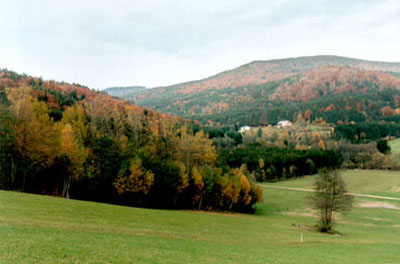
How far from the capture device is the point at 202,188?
209ft

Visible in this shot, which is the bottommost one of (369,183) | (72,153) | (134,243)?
(134,243)

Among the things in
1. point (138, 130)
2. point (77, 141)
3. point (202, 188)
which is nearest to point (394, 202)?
point (202, 188)

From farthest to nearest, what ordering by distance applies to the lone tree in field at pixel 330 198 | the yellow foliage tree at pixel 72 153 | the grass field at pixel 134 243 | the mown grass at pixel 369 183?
the mown grass at pixel 369 183 → the yellow foliage tree at pixel 72 153 → the lone tree in field at pixel 330 198 → the grass field at pixel 134 243

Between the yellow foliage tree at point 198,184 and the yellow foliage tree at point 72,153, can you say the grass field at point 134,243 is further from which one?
the yellow foliage tree at point 198,184

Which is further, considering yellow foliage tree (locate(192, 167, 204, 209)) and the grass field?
yellow foliage tree (locate(192, 167, 204, 209))

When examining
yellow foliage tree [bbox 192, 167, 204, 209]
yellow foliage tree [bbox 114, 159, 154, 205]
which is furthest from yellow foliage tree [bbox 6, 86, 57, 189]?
yellow foliage tree [bbox 192, 167, 204, 209]

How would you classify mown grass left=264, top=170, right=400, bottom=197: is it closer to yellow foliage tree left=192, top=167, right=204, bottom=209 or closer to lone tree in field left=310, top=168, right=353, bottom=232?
lone tree in field left=310, top=168, right=353, bottom=232

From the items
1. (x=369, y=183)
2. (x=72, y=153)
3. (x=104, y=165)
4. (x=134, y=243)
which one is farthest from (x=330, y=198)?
(x=369, y=183)

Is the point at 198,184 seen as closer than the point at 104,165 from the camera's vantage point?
No

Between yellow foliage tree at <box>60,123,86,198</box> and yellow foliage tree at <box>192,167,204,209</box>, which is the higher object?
yellow foliage tree at <box>60,123,86,198</box>

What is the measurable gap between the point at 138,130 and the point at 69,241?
207ft

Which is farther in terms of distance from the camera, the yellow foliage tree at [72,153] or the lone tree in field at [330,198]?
the yellow foliage tree at [72,153]

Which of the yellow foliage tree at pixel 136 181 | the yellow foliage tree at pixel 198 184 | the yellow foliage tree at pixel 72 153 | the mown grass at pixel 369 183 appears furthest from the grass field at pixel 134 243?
the mown grass at pixel 369 183

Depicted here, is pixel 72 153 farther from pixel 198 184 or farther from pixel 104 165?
pixel 198 184
